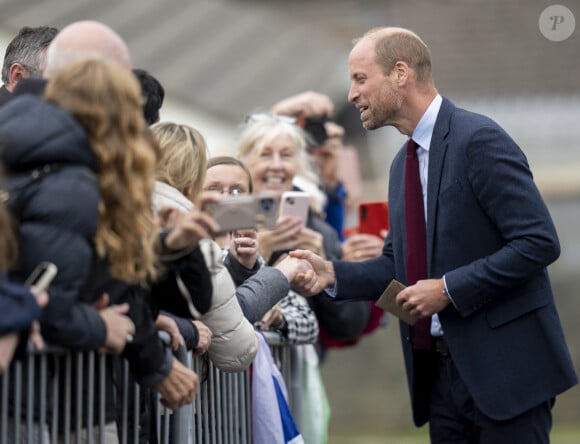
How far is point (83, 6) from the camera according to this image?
14.3 m

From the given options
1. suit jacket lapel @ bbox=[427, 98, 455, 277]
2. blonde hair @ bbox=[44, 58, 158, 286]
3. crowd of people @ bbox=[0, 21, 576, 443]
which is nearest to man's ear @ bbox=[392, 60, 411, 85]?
crowd of people @ bbox=[0, 21, 576, 443]

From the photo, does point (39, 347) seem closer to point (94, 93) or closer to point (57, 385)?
point (57, 385)

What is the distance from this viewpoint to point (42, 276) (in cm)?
374

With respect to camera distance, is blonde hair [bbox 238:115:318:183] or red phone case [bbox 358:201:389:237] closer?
blonde hair [bbox 238:115:318:183]

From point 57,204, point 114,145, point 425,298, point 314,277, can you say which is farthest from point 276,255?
point 57,204

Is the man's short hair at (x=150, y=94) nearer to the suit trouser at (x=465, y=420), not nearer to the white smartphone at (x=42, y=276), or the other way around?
the white smartphone at (x=42, y=276)

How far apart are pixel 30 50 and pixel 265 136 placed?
6.33ft

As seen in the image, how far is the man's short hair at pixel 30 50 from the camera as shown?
5.86 metres

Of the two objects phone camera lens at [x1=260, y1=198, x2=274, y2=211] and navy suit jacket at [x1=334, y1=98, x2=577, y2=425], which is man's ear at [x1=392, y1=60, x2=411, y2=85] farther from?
phone camera lens at [x1=260, y1=198, x2=274, y2=211]

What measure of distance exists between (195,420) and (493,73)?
18.7 metres

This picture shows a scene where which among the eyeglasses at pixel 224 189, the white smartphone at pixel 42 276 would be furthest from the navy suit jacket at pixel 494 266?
the white smartphone at pixel 42 276

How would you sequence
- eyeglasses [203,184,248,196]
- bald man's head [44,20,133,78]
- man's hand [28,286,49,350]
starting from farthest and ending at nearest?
eyeglasses [203,184,248,196] → bald man's head [44,20,133,78] → man's hand [28,286,49,350]

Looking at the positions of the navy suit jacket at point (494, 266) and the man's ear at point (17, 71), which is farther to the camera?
the man's ear at point (17, 71)

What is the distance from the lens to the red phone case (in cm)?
787
